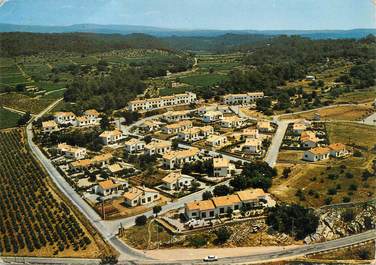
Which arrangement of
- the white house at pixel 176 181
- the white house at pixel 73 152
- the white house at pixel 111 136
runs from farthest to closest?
the white house at pixel 111 136 → the white house at pixel 73 152 → the white house at pixel 176 181

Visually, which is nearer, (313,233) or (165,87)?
(313,233)

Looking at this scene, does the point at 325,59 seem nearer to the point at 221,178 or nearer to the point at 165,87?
the point at 165,87

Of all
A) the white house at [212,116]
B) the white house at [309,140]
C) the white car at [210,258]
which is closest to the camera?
the white car at [210,258]

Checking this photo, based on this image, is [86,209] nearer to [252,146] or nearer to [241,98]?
[252,146]

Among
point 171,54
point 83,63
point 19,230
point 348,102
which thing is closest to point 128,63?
point 83,63

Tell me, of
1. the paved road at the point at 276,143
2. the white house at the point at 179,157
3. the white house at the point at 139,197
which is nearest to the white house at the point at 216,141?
the white house at the point at 179,157

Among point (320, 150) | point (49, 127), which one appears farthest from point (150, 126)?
point (320, 150)

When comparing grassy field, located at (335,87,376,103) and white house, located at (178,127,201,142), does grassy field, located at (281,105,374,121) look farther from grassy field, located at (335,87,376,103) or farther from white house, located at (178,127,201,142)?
white house, located at (178,127,201,142)

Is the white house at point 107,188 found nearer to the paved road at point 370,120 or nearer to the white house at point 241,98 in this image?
the paved road at point 370,120
